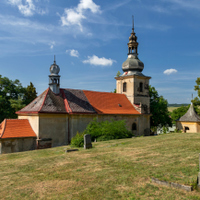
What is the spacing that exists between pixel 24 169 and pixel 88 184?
4470 millimetres

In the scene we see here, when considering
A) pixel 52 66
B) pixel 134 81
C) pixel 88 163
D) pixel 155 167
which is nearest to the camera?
pixel 155 167

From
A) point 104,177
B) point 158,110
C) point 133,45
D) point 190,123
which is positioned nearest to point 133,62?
point 133,45

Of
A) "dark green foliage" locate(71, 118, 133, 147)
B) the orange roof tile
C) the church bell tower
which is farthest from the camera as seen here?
the church bell tower

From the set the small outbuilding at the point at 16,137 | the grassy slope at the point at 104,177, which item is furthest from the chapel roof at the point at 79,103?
the grassy slope at the point at 104,177

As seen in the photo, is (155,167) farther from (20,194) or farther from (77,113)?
(77,113)

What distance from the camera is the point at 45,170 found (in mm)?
9695

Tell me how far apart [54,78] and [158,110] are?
2035 centimetres

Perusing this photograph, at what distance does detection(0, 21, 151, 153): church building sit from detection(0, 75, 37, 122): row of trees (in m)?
8.44

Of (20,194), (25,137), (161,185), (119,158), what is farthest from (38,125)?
(161,185)

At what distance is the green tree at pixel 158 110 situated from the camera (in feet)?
119

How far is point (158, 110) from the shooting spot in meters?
36.3

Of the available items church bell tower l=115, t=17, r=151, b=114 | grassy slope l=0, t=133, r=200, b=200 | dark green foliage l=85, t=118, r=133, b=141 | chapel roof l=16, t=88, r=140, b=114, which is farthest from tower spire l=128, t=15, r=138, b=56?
grassy slope l=0, t=133, r=200, b=200

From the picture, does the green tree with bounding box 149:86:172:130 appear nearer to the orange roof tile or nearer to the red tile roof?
the orange roof tile

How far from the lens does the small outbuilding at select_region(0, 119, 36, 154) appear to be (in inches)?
758
